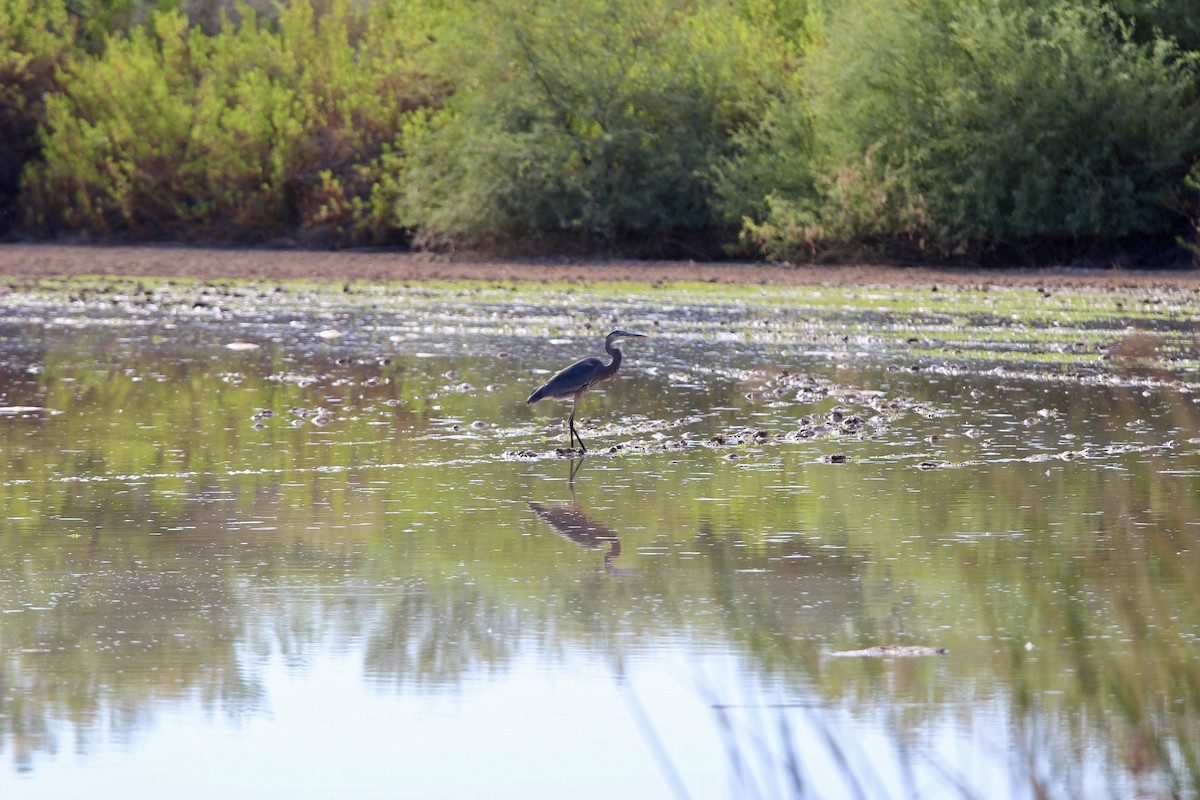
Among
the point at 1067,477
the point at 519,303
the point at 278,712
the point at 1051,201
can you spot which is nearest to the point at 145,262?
the point at 519,303

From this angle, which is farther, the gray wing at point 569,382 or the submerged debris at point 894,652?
the gray wing at point 569,382

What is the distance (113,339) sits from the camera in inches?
731

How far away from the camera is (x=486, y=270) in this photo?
A: 3072cm

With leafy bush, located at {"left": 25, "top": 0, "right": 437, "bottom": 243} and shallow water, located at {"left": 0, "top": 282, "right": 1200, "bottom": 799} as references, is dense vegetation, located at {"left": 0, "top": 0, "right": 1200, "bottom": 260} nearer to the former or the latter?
leafy bush, located at {"left": 25, "top": 0, "right": 437, "bottom": 243}

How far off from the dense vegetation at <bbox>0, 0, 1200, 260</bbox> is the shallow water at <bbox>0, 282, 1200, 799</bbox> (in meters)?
14.5

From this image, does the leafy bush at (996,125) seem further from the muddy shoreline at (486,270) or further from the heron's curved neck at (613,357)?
the heron's curved neck at (613,357)

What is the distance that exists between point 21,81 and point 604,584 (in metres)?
34.3

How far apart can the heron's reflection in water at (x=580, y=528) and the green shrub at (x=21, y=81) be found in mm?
30805

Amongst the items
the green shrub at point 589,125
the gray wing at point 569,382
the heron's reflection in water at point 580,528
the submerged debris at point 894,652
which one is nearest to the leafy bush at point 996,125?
the green shrub at point 589,125

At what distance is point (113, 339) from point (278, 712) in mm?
13603

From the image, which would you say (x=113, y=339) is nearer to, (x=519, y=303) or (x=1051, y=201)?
(x=519, y=303)

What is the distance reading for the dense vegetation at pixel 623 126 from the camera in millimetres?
29141

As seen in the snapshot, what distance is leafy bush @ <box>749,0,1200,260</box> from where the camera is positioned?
28797 millimetres

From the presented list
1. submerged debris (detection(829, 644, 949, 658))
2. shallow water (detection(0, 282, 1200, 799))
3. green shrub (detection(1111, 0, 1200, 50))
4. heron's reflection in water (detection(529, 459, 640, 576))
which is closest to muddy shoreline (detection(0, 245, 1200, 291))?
green shrub (detection(1111, 0, 1200, 50))
